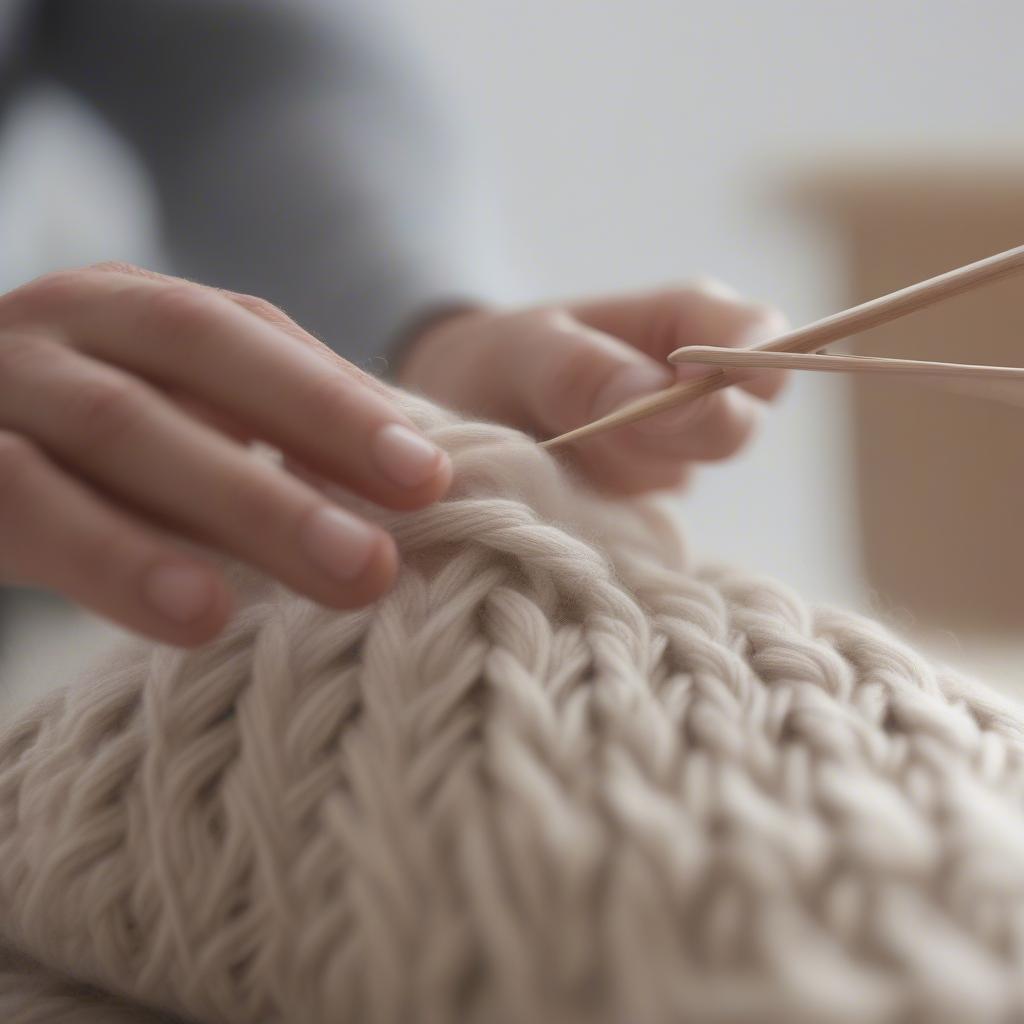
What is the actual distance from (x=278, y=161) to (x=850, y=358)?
83 cm

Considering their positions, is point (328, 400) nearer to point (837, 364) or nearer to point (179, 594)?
point (179, 594)

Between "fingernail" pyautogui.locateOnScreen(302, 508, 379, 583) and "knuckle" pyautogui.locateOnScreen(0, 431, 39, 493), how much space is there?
0.33ft

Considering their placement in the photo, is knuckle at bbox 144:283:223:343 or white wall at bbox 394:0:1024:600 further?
white wall at bbox 394:0:1024:600

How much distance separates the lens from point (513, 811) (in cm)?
29

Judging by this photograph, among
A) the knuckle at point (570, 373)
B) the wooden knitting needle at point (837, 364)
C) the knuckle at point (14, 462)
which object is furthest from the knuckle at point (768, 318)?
the knuckle at point (14, 462)

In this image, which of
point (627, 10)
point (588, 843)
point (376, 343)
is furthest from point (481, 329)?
point (627, 10)

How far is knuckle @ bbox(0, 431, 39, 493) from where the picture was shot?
0.36 m

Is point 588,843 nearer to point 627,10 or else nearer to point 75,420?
point 75,420

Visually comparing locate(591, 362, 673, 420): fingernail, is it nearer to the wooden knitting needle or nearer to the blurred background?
the wooden knitting needle

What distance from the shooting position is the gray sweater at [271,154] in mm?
1065

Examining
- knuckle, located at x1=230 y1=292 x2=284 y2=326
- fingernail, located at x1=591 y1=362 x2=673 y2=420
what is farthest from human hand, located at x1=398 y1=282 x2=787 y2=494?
knuckle, located at x1=230 y1=292 x2=284 y2=326

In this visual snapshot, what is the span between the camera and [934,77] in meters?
1.99

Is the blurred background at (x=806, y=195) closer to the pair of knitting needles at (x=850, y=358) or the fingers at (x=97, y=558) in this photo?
the pair of knitting needles at (x=850, y=358)

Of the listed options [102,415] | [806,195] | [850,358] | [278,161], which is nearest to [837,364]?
[850,358]
